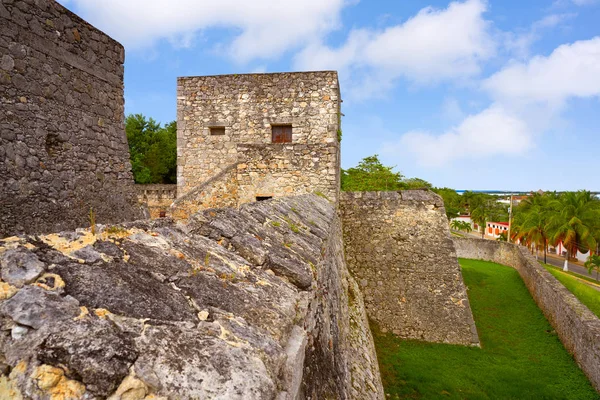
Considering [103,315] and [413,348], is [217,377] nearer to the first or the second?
[103,315]

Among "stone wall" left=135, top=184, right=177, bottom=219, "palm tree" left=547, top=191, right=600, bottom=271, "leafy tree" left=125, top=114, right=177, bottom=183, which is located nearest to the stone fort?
"stone wall" left=135, top=184, right=177, bottom=219

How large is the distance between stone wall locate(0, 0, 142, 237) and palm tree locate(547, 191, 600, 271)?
1448 inches

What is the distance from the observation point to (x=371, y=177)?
28.4 metres

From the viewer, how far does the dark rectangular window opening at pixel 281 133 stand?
1162 centimetres

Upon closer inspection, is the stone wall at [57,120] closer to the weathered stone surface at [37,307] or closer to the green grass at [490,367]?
the weathered stone surface at [37,307]

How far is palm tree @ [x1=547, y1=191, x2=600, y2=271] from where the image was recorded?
31.3m

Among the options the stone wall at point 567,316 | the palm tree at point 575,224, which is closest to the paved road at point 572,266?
the palm tree at point 575,224

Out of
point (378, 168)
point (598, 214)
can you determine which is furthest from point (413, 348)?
point (598, 214)

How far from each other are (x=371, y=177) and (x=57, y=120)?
82.2 ft

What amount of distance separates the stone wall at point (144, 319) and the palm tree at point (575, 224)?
3777cm

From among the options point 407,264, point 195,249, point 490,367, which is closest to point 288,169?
point 407,264

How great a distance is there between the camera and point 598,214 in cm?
3198

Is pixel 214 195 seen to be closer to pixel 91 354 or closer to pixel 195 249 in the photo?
pixel 195 249

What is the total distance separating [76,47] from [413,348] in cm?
1064
